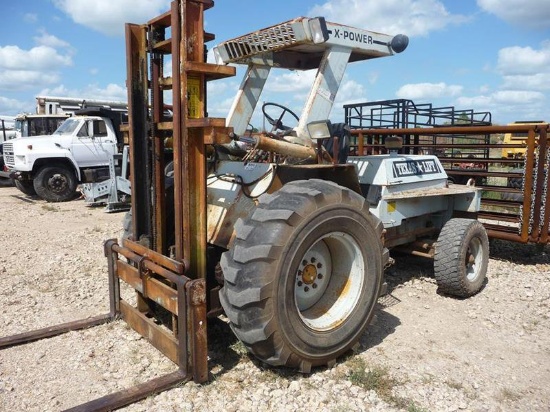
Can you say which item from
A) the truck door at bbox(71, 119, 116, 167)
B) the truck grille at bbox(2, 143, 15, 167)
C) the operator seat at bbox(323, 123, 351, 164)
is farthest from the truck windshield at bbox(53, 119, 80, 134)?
the operator seat at bbox(323, 123, 351, 164)

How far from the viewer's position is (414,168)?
5.34 meters

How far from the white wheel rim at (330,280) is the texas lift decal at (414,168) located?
1.59 m

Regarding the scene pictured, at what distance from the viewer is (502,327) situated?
14.9 ft

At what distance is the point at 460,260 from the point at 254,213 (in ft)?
9.35

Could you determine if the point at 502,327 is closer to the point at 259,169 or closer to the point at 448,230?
the point at 448,230

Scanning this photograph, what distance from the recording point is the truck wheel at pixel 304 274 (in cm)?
305

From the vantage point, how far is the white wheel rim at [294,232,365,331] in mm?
3623

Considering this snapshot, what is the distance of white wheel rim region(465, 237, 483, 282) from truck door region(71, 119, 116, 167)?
34.9ft

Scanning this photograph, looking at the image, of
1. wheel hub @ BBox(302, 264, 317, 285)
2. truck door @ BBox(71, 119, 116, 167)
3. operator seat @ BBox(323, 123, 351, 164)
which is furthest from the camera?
truck door @ BBox(71, 119, 116, 167)

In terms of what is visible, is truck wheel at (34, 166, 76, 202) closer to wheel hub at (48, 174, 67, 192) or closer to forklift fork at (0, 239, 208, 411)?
wheel hub at (48, 174, 67, 192)

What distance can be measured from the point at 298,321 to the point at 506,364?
178 centimetres

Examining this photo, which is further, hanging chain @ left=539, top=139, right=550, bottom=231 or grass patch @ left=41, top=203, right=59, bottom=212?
grass patch @ left=41, top=203, right=59, bottom=212

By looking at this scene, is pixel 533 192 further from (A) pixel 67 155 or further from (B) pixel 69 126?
(B) pixel 69 126

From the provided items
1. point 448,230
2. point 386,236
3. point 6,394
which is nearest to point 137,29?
point 6,394
